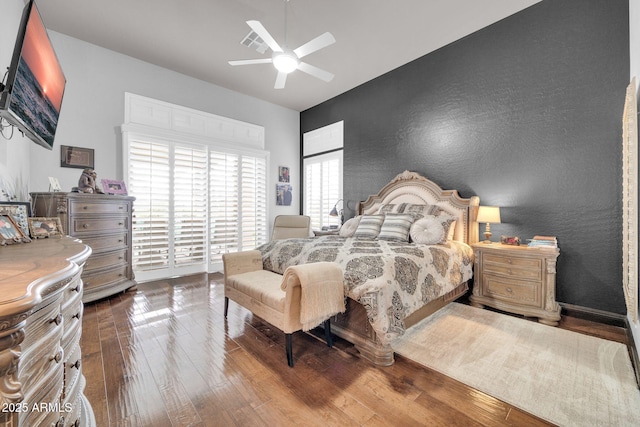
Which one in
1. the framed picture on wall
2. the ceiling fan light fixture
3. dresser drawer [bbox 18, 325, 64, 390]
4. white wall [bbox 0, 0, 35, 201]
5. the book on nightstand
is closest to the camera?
dresser drawer [bbox 18, 325, 64, 390]

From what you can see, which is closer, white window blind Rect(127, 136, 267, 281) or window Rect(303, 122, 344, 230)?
white window blind Rect(127, 136, 267, 281)

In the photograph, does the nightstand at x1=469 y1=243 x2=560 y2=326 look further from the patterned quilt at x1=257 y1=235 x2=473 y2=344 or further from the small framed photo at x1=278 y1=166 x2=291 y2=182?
the small framed photo at x1=278 y1=166 x2=291 y2=182

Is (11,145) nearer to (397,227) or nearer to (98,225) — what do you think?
(98,225)

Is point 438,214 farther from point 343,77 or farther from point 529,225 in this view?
point 343,77

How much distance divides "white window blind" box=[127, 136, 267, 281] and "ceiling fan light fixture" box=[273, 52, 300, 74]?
2529mm

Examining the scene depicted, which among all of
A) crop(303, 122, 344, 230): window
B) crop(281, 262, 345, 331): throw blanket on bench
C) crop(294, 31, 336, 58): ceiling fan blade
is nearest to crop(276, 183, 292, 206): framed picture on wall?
crop(303, 122, 344, 230): window

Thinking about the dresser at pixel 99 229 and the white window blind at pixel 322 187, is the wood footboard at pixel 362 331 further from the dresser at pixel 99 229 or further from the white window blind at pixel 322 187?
the white window blind at pixel 322 187

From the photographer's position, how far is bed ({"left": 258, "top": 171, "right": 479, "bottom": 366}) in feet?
6.55

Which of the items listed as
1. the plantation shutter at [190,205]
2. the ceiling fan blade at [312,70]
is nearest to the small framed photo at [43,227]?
the plantation shutter at [190,205]

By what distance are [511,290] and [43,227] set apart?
411cm

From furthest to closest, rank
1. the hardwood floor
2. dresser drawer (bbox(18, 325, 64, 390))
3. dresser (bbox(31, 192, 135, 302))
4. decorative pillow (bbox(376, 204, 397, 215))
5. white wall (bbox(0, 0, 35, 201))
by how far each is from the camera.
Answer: decorative pillow (bbox(376, 204, 397, 215)) → dresser (bbox(31, 192, 135, 302)) → white wall (bbox(0, 0, 35, 201)) → the hardwood floor → dresser drawer (bbox(18, 325, 64, 390))

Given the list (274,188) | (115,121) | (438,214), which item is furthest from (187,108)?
(438,214)

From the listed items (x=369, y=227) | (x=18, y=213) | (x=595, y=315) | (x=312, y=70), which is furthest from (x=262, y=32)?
(x=595, y=315)

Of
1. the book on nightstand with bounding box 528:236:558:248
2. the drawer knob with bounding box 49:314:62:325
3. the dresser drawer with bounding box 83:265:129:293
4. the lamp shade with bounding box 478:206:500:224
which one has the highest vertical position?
the lamp shade with bounding box 478:206:500:224
